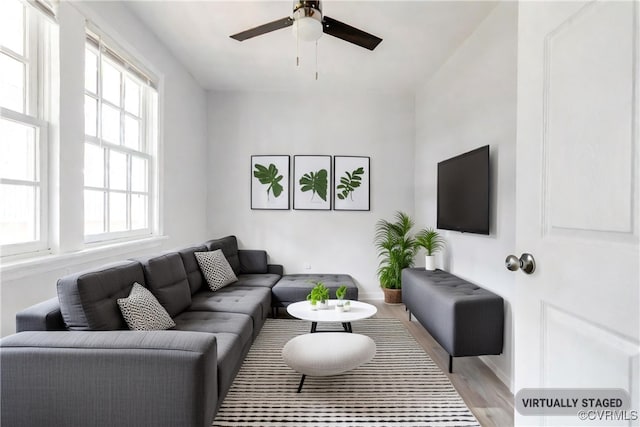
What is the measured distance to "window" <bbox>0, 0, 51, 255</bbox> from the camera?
192cm

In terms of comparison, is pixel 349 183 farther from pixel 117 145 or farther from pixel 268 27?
pixel 117 145

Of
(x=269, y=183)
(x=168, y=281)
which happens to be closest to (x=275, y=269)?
(x=269, y=183)

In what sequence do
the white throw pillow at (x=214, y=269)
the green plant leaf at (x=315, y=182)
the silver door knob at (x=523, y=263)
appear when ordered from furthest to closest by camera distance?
the green plant leaf at (x=315, y=182)
the white throw pillow at (x=214, y=269)
the silver door knob at (x=523, y=263)

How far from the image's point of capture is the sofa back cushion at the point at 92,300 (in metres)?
1.71

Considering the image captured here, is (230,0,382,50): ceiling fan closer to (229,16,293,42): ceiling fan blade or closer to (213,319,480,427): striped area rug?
(229,16,293,42): ceiling fan blade

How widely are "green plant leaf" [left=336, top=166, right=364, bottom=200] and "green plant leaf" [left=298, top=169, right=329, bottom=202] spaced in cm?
21

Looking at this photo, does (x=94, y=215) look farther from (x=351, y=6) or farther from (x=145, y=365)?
(x=351, y=6)

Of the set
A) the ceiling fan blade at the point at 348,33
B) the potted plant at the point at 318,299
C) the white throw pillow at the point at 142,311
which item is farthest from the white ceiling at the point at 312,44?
the potted plant at the point at 318,299

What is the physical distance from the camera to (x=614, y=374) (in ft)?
2.81

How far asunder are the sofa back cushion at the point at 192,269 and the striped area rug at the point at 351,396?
827 millimetres

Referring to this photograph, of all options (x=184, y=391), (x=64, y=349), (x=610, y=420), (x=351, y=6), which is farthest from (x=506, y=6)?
(x=64, y=349)

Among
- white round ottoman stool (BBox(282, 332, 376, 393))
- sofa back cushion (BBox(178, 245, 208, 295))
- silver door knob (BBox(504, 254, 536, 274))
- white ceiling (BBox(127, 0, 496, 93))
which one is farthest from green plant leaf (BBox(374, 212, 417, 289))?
silver door knob (BBox(504, 254, 536, 274))

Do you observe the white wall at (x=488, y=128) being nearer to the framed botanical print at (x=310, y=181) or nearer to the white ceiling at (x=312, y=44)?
the white ceiling at (x=312, y=44)

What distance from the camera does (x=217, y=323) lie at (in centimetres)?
246
